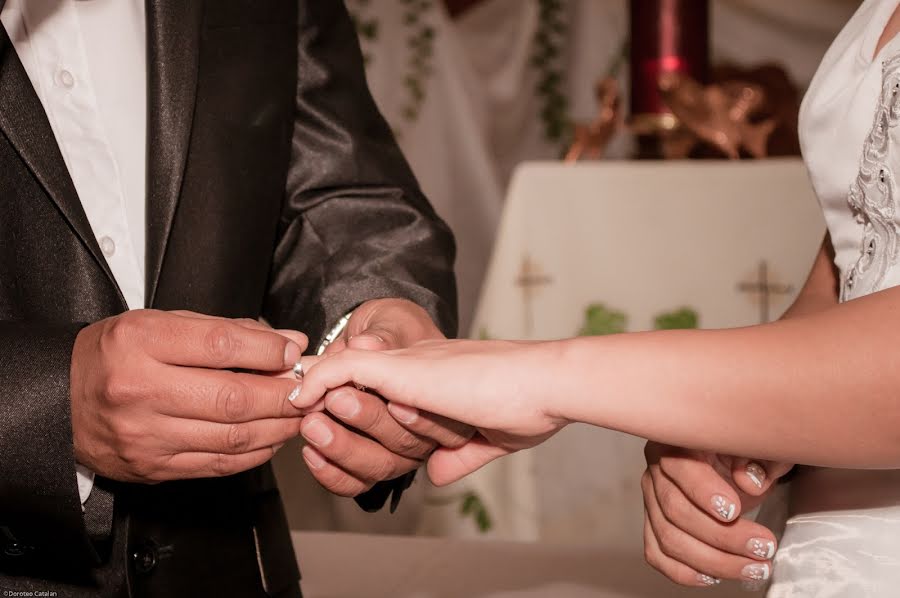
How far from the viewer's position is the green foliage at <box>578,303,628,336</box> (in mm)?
2666

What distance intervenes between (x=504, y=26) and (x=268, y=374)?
14.4ft

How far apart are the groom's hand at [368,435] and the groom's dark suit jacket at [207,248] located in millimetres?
201

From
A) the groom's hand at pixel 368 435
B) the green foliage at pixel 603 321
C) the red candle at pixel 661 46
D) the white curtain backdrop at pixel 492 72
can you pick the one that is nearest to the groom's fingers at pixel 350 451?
the groom's hand at pixel 368 435

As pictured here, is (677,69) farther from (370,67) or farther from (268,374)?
(268,374)

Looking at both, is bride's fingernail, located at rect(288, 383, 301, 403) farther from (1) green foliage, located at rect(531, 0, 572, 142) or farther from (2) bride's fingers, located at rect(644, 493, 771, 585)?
(1) green foliage, located at rect(531, 0, 572, 142)

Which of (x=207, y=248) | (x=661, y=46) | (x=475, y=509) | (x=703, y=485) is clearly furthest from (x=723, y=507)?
(x=661, y=46)

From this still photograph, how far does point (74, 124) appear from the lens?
141 centimetres

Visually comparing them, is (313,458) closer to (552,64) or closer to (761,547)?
(761,547)

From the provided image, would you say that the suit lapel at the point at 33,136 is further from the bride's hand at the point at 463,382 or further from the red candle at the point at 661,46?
the red candle at the point at 661,46

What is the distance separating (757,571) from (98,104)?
1.08m

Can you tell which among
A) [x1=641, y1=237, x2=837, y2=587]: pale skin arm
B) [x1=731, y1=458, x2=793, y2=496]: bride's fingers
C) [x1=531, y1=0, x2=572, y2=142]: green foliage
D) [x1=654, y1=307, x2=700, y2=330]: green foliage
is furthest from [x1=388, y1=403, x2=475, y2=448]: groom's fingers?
[x1=531, y1=0, x2=572, y2=142]: green foliage

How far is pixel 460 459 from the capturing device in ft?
4.39

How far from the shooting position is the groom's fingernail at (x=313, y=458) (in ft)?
4.24

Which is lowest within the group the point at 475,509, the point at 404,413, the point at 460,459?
the point at 475,509
